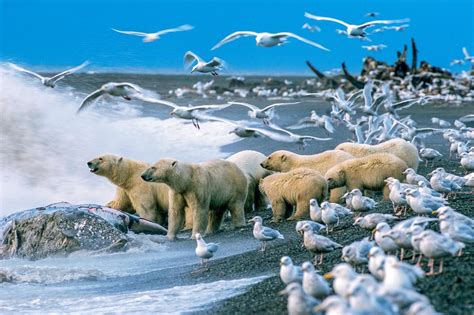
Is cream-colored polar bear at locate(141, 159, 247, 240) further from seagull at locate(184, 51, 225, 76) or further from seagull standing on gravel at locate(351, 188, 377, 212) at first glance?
seagull standing on gravel at locate(351, 188, 377, 212)

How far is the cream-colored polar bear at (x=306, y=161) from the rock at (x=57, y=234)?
11.7 ft

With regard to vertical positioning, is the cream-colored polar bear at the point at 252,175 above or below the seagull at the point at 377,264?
Answer: below

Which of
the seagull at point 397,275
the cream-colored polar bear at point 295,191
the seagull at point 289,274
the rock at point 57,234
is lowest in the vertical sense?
the rock at point 57,234

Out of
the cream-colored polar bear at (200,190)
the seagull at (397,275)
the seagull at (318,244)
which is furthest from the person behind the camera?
the cream-colored polar bear at (200,190)

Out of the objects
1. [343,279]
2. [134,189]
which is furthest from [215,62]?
[343,279]

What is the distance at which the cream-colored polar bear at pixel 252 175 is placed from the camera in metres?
17.8

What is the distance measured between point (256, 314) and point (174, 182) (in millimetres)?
6625

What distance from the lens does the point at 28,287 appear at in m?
12.7

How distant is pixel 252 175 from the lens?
1797 centimetres

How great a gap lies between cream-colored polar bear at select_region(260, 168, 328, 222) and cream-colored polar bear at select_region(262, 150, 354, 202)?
1.30 metres

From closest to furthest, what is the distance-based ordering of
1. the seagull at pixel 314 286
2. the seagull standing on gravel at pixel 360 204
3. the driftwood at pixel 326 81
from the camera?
1. the seagull at pixel 314 286
2. the seagull standing on gravel at pixel 360 204
3. the driftwood at pixel 326 81

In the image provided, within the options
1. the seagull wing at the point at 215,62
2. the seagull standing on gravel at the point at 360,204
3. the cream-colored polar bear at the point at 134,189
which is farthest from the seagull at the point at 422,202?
the seagull wing at the point at 215,62

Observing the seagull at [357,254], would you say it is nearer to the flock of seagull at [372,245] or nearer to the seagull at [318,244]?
the flock of seagull at [372,245]

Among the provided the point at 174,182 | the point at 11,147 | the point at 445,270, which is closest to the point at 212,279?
the point at 445,270
